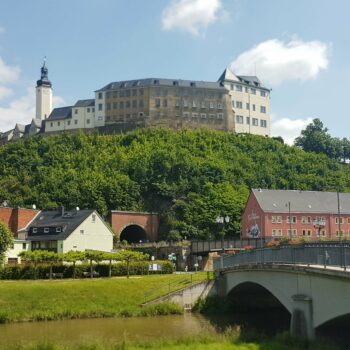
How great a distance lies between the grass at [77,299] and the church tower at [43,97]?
375 ft

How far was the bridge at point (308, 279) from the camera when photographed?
23.6m

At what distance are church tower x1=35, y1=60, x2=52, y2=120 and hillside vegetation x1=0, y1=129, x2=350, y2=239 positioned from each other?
24851mm

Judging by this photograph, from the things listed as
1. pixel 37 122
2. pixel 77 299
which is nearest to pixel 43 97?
pixel 37 122

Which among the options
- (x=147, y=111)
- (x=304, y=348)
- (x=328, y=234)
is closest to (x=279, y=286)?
(x=304, y=348)

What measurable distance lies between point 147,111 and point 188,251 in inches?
2445

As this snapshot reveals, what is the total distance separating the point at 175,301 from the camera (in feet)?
158

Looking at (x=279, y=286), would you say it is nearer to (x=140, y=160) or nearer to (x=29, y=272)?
(x=29, y=272)

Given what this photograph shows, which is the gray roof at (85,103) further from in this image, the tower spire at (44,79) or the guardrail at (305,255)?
the guardrail at (305,255)

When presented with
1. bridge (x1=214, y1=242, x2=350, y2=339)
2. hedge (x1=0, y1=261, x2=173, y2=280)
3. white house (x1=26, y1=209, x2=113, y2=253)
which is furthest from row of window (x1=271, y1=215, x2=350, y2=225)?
bridge (x1=214, y1=242, x2=350, y2=339)

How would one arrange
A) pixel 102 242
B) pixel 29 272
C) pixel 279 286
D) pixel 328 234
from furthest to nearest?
pixel 328 234 → pixel 102 242 → pixel 29 272 → pixel 279 286

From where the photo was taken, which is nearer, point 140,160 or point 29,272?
point 29,272

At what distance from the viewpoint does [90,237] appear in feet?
256

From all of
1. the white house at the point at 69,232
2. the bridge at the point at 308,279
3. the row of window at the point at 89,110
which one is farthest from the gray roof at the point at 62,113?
the bridge at the point at 308,279

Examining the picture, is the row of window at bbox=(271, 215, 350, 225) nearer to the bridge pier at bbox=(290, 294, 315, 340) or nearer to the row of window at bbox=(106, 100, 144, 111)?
the row of window at bbox=(106, 100, 144, 111)
